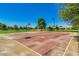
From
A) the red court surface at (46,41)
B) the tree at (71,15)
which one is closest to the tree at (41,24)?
the red court surface at (46,41)

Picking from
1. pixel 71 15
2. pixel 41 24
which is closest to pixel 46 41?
pixel 41 24

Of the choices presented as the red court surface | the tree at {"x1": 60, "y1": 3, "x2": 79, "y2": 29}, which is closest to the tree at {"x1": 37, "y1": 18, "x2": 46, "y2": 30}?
the red court surface

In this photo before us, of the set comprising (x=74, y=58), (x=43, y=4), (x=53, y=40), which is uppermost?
(x=43, y=4)

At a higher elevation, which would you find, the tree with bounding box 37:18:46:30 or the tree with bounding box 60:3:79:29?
the tree with bounding box 60:3:79:29

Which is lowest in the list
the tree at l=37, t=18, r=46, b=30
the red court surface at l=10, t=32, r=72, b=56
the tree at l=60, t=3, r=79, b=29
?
the red court surface at l=10, t=32, r=72, b=56

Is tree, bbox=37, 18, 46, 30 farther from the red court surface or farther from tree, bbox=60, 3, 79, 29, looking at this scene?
tree, bbox=60, 3, 79, 29

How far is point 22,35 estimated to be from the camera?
6.55ft

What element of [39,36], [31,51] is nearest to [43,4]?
[39,36]

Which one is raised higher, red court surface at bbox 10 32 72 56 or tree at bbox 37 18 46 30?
tree at bbox 37 18 46 30

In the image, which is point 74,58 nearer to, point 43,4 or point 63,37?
point 63,37

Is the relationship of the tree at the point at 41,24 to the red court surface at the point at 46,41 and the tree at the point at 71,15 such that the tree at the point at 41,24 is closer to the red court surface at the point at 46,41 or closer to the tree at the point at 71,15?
the red court surface at the point at 46,41

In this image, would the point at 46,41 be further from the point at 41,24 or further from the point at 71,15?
the point at 71,15

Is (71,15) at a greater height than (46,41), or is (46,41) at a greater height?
(71,15)

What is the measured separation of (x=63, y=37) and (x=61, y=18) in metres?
0.16
